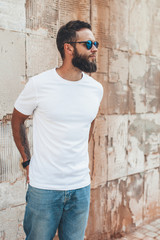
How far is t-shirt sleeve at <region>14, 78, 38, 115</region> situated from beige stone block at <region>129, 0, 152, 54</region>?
7.87ft

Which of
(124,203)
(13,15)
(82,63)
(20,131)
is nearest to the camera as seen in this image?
(82,63)

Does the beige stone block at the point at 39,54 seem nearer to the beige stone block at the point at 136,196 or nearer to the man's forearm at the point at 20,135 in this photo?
the man's forearm at the point at 20,135

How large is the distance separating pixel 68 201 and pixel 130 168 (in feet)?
7.38

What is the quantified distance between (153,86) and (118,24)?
3.85ft

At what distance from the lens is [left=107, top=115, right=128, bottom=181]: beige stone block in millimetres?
3930

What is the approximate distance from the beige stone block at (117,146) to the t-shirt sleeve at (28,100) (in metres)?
1.86

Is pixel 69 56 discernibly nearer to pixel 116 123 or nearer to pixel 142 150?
pixel 116 123

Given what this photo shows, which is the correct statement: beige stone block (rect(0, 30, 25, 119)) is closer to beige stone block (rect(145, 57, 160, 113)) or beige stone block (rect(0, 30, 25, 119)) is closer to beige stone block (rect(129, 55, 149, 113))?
beige stone block (rect(129, 55, 149, 113))

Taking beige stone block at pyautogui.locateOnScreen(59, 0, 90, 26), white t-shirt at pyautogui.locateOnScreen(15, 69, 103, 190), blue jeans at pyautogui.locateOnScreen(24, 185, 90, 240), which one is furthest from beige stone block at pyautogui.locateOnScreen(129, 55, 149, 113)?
blue jeans at pyautogui.locateOnScreen(24, 185, 90, 240)

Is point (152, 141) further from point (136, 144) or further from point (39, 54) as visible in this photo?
point (39, 54)

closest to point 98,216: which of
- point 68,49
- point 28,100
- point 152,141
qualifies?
point 152,141

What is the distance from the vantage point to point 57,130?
6.71 ft

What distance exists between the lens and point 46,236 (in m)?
2.15

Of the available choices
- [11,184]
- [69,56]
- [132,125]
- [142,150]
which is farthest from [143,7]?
[11,184]
